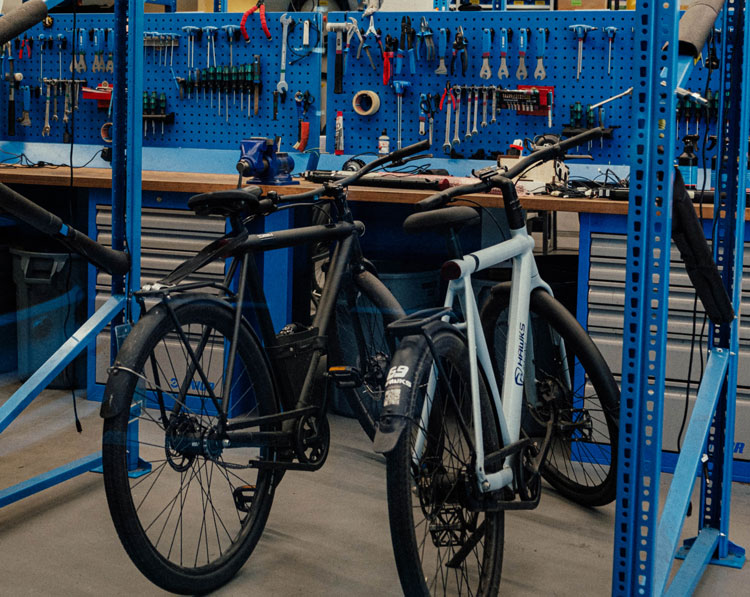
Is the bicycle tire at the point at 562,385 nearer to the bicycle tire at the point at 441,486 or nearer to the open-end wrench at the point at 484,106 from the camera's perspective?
the bicycle tire at the point at 441,486

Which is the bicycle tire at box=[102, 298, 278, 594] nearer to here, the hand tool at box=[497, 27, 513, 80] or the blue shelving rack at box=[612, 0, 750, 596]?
the blue shelving rack at box=[612, 0, 750, 596]

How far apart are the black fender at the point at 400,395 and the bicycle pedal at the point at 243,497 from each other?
2.30 ft

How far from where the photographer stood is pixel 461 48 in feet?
11.6

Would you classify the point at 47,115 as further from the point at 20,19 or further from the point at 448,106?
the point at 20,19

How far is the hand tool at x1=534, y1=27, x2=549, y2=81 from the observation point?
3.48m

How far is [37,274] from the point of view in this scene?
3496mm

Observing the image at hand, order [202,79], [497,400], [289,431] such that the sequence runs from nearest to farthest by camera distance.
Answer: [497,400]
[289,431]
[202,79]

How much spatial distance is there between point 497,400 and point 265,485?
0.67 m

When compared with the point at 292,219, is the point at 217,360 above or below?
below

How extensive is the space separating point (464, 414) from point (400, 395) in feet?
0.88

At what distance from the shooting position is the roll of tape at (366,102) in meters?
3.69

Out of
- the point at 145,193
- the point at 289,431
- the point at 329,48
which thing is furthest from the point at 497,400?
the point at 329,48

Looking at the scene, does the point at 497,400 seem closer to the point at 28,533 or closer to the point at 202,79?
the point at 28,533

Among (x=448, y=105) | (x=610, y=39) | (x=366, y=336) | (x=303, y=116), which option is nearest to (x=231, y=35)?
(x=303, y=116)
